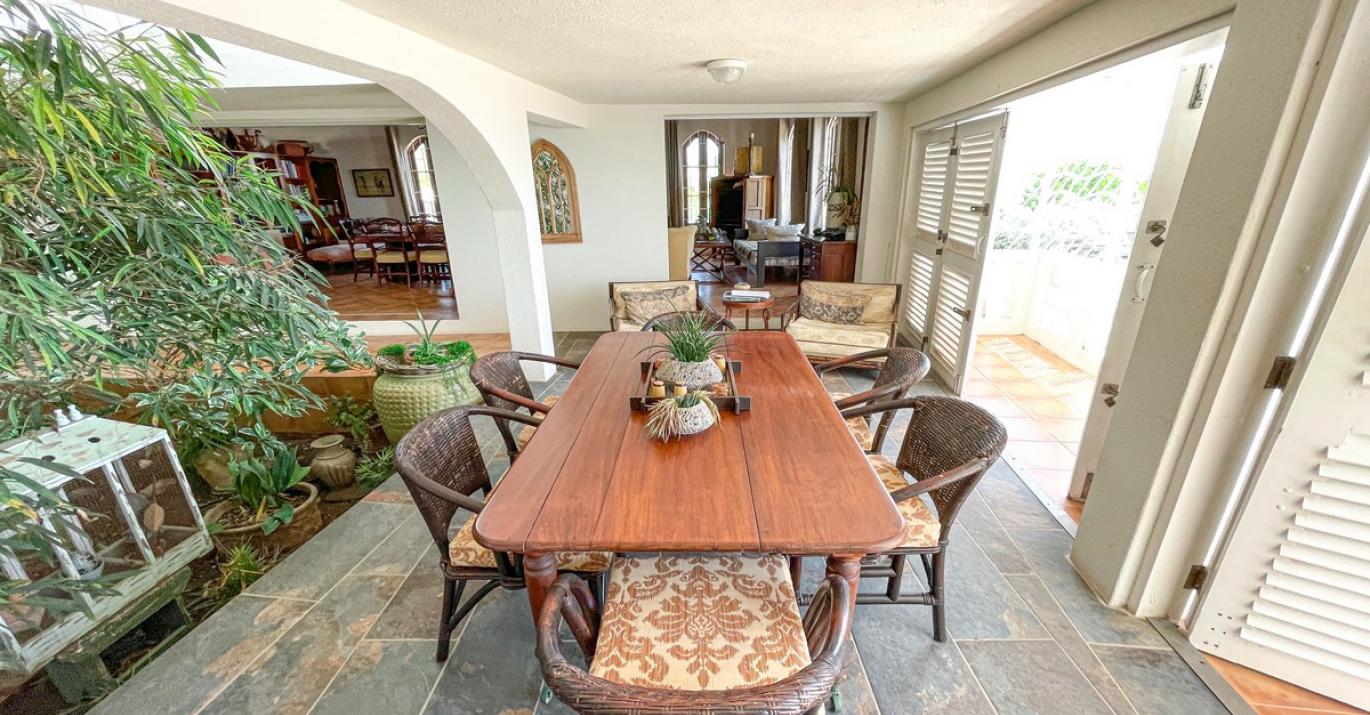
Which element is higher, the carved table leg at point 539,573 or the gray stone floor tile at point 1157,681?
the carved table leg at point 539,573

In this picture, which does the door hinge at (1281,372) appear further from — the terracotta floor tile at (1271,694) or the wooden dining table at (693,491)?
the wooden dining table at (693,491)

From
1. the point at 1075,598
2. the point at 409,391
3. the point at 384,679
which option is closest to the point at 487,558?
the point at 384,679

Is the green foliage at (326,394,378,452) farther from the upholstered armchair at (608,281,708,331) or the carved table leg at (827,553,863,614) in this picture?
the carved table leg at (827,553,863,614)

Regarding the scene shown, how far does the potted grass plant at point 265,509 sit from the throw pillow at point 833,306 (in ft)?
11.8

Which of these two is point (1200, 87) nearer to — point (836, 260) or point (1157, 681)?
point (1157, 681)

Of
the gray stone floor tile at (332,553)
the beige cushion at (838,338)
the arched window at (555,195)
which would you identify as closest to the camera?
the gray stone floor tile at (332,553)

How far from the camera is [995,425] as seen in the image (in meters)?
1.50

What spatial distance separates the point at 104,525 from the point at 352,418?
146 centimetres

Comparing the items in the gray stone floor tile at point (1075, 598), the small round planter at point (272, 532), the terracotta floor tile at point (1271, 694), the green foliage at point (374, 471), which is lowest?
the small round planter at point (272, 532)

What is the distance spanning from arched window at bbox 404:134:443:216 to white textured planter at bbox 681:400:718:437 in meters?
8.67

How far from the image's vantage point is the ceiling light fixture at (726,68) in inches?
109

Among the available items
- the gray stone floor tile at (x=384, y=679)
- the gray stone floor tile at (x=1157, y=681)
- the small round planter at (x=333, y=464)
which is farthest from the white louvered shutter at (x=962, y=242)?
the small round planter at (x=333, y=464)

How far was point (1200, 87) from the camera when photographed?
1.83m

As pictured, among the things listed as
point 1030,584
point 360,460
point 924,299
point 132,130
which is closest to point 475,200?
point 360,460
